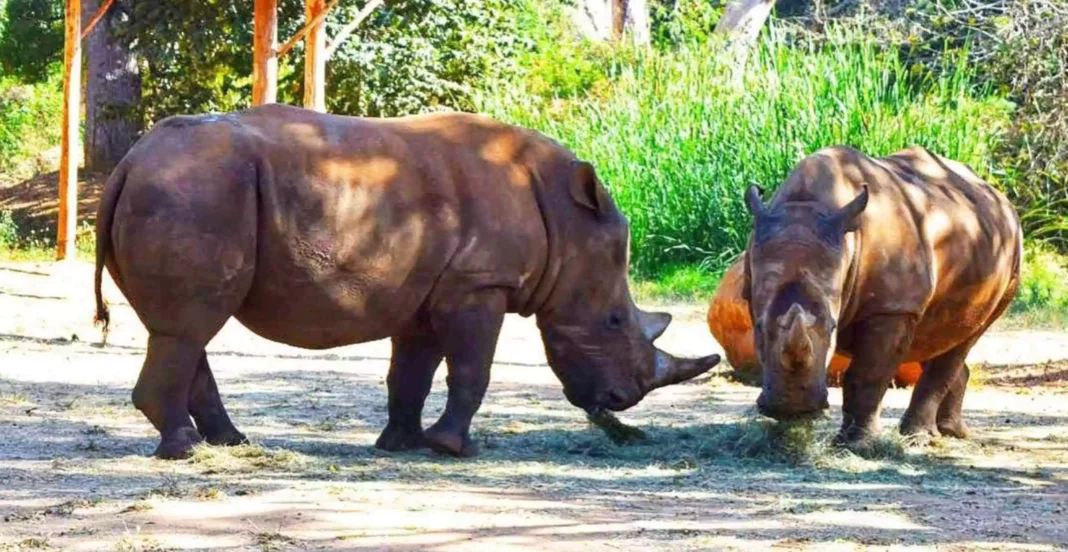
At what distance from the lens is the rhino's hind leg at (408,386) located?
854cm

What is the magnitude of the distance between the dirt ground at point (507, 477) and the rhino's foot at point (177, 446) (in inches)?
2.9

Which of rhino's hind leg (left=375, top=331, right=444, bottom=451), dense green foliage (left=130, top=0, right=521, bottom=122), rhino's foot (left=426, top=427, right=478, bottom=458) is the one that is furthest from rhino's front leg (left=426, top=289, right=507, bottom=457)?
dense green foliage (left=130, top=0, right=521, bottom=122)

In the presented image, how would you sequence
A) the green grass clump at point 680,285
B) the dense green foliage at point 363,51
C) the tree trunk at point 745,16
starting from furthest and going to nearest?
the tree trunk at point 745,16 < the dense green foliage at point 363,51 < the green grass clump at point 680,285

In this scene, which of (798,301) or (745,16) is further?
(745,16)

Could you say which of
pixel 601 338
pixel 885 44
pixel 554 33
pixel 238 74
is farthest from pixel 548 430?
pixel 554 33

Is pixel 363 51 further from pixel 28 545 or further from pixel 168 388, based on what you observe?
pixel 28 545

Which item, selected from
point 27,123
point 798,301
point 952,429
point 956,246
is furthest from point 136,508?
point 27,123

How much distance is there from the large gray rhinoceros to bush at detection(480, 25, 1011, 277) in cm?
996

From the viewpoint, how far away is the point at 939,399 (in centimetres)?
954

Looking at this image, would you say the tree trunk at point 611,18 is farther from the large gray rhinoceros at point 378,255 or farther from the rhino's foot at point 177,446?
the rhino's foot at point 177,446

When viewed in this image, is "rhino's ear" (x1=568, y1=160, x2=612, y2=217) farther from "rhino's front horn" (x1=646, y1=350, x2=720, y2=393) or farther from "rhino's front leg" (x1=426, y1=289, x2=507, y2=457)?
"rhino's front horn" (x1=646, y1=350, x2=720, y2=393)

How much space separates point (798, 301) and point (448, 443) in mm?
1653

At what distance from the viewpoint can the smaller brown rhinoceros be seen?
25.8ft

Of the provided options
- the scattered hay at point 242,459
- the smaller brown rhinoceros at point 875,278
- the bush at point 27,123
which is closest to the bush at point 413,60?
the bush at point 27,123
